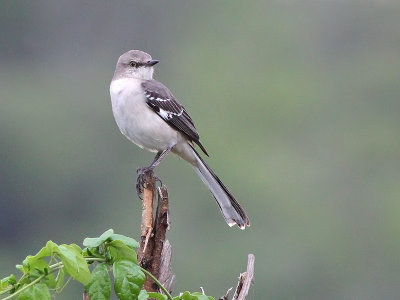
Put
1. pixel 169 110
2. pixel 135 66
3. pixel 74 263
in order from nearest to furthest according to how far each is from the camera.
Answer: pixel 74 263 < pixel 169 110 < pixel 135 66

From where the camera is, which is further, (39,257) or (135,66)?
(135,66)

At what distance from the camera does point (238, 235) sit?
32.5 meters

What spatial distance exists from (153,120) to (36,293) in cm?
387

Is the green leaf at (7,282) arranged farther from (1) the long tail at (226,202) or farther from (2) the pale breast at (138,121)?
(2) the pale breast at (138,121)

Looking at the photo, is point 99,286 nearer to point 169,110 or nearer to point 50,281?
point 50,281

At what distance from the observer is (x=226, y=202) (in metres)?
6.45

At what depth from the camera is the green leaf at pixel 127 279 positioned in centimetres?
354

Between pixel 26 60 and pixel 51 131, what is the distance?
680 centimetres

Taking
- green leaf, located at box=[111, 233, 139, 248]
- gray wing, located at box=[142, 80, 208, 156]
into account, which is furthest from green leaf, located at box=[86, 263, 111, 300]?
gray wing, located at box=[142, 80, 208, 156]

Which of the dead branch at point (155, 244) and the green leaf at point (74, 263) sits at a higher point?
the green leaf at point (74, 263)

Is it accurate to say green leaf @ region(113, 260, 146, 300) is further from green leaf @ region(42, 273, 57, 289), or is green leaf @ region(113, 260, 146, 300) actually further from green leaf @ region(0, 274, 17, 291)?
green leaf @ region(0, 274, 17, 291)

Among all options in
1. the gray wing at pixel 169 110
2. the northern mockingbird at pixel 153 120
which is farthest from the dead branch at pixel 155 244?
the gray wing at pixel 169 110

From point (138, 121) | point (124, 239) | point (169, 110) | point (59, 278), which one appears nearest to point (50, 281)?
point (59, 278)

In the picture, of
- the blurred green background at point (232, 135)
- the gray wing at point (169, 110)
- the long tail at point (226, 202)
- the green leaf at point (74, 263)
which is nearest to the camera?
the green leaf at point (74, 263)
